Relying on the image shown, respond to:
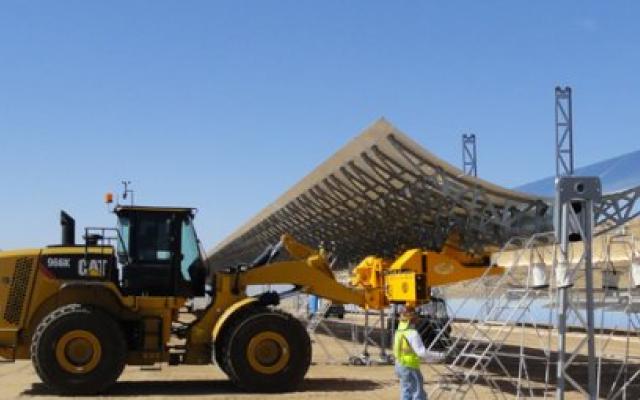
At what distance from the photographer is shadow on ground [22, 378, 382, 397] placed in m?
13.9

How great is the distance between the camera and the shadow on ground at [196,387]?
548 inches

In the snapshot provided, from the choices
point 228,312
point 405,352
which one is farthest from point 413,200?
point 405,352

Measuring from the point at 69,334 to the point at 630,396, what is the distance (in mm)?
9403

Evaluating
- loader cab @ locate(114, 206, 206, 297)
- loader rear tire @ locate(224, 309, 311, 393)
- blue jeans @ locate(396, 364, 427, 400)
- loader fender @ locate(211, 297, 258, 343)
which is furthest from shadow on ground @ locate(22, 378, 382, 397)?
blue jeans @ locate(396, 364, 427, 400)

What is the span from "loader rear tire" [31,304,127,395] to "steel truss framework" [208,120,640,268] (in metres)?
6.80

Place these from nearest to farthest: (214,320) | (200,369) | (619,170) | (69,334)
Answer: (69,334) → (214,320) → (200,369) → (619,170)

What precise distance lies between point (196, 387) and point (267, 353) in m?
1.73

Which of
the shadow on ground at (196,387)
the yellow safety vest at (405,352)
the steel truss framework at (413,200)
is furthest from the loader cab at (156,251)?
the yellow safety vest at (405,352)

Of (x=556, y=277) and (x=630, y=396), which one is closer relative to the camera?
(x=556, y=277)

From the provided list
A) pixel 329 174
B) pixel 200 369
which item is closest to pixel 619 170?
pixel 329 174

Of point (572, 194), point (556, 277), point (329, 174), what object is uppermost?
point (329, 174)

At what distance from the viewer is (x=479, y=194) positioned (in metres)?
18.4

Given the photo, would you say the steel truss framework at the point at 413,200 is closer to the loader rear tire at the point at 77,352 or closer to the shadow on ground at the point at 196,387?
the shadow on ground at the point at 196,387

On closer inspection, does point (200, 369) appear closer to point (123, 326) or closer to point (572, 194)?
point (123, 326)
